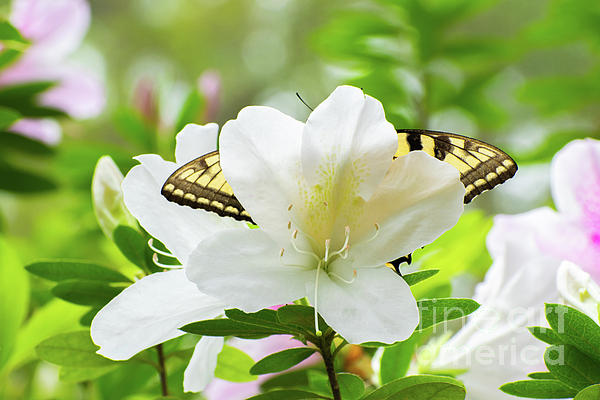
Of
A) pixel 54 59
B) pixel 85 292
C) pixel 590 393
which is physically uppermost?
pixel 54 59

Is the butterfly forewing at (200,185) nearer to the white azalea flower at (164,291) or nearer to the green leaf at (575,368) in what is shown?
the white azalea flower at (164,291)

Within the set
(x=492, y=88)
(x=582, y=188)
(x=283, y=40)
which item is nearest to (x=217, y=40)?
(x=283, y=40)

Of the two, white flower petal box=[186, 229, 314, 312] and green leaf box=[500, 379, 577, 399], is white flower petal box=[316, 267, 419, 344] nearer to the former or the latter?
white flower petal box=[186, 229, 314, 312]

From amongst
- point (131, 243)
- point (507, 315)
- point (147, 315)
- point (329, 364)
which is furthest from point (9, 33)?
point (507, 315)

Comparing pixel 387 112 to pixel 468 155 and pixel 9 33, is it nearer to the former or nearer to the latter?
pixel 468 155

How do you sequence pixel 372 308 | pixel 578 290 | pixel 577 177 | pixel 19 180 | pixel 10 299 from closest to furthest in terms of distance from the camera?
1. pixel 372 308
2. pixel 578 290
3. pixel 577 177
4. pixel 10 299
5. pixel 19 180

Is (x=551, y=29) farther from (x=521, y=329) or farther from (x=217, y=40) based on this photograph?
(x=217, y=40)
